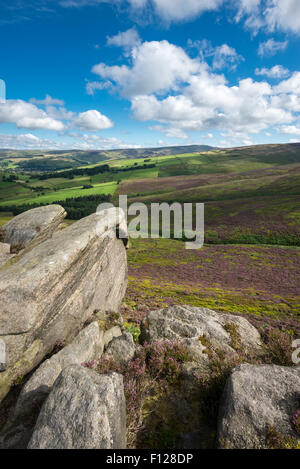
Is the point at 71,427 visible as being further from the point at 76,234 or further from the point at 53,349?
the point at 76,234

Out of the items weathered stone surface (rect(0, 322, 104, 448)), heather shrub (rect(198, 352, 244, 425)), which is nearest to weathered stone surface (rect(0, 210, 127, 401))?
weathered stone surface (rect(0, 322, 104, 448))

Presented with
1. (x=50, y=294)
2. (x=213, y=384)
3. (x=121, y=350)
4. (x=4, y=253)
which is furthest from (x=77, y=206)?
(x=213, y=384)

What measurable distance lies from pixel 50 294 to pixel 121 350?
15.0 ft

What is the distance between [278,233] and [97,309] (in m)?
77.7

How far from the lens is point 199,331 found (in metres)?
12.4

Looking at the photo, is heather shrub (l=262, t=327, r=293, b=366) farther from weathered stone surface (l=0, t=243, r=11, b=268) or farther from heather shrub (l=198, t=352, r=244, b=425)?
weathered stone surface (l=0, t=243, r=11, b=268)

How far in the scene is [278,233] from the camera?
7538 cm

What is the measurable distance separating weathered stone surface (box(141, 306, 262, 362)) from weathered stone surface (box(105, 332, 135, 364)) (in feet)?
5.31

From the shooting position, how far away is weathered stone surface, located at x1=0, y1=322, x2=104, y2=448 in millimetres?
6984

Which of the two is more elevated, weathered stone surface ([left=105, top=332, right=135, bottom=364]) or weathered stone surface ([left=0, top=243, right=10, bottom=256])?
weathered stone surface ([left=0, top=243, right=10, bottom=256])

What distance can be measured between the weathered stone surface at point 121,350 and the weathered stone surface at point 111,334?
1022 millimetres

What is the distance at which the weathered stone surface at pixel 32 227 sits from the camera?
18.5 meters

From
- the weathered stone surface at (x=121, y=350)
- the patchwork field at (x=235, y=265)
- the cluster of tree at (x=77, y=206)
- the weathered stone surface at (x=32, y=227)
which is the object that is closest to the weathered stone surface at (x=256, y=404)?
the weathered stone surface at (x=121, y=350)
